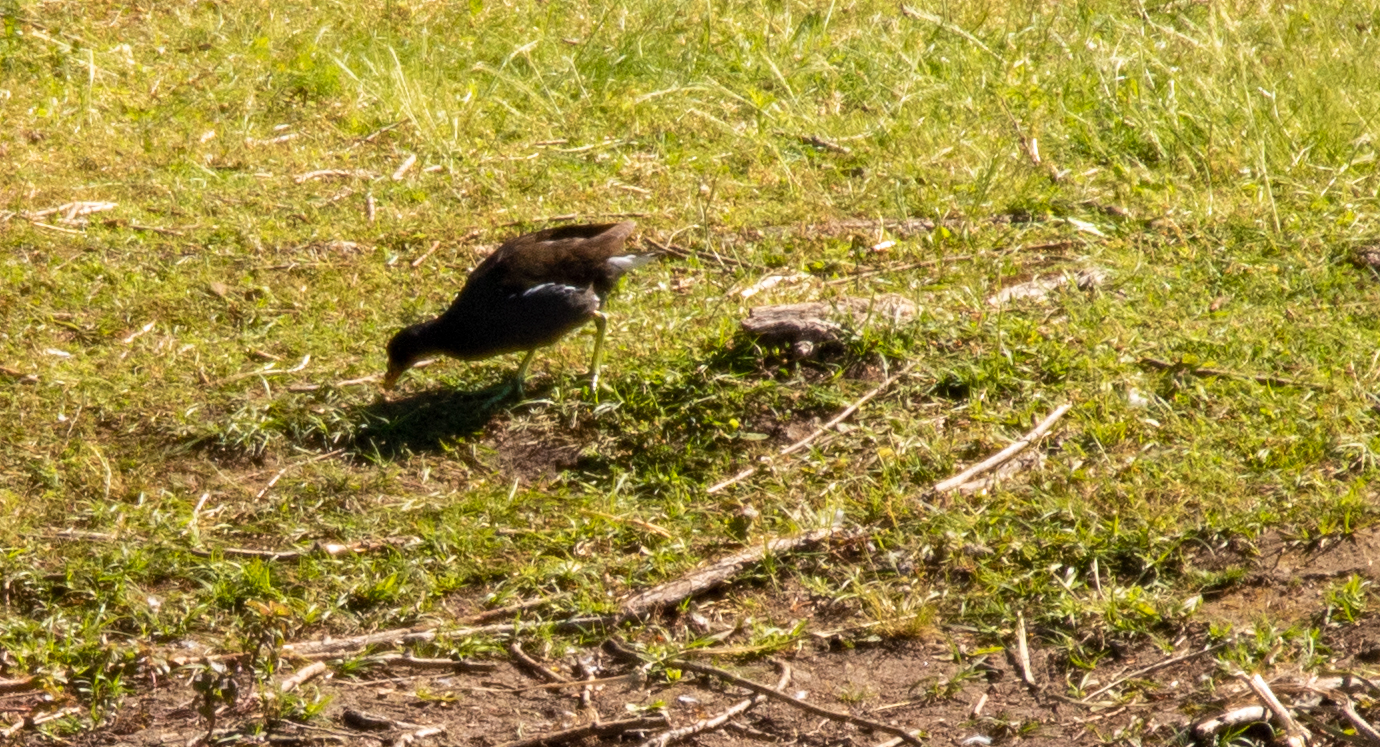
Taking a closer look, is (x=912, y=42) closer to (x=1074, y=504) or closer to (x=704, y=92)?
(x=704, y=92)

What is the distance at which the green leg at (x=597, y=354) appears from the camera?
206 inches

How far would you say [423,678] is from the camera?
3.88 metres

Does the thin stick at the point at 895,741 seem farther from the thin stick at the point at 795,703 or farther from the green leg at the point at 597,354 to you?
the green leg at the point at 597,354

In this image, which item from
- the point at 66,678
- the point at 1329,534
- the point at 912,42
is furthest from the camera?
the point at 912,42

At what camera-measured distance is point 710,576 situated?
417 centimetres

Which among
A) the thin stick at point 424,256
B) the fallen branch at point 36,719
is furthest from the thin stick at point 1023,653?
the thin stick at point 424,256

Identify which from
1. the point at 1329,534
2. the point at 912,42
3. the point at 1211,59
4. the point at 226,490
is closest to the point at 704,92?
the point at 912,42

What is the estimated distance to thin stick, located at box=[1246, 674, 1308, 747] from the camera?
125 inches

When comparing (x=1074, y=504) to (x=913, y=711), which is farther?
(x=1074, y=504)

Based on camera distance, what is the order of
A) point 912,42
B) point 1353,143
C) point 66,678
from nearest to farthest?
1. point 66,678
2. point 1353,143
3. point 912,42

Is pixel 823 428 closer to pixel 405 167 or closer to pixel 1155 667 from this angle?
pixel 1155 667

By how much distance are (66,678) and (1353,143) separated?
221 inches

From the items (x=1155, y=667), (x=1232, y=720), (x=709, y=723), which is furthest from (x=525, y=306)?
(x=1232, y=720)

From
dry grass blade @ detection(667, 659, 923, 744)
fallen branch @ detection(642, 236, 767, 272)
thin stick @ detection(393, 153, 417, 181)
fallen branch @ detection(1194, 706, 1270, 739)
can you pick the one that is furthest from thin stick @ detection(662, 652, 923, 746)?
thin stick @ detection(393, 153, 417, 181)
